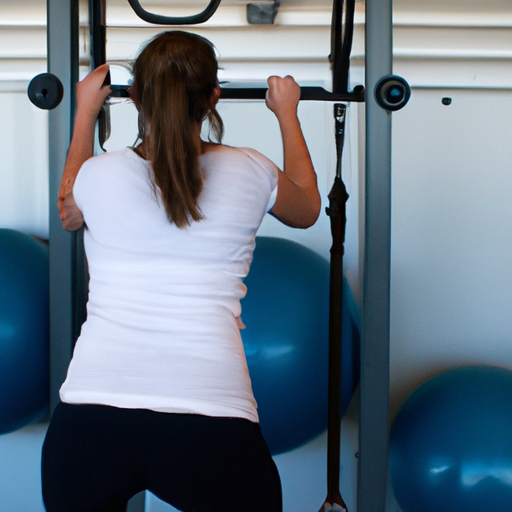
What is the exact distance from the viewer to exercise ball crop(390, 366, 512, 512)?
1541 millimetres

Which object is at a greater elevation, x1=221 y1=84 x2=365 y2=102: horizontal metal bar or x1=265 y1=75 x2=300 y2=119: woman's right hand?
x1=221 y1=84 x2=365 y2=102: horizontal metal bar

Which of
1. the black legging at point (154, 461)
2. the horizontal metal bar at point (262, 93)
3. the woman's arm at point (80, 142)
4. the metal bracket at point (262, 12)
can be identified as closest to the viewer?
the black legging at point (154, 461)

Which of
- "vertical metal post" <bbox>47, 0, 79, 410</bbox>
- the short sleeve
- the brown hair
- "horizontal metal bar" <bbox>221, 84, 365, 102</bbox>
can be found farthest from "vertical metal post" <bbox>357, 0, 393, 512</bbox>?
"vertical metal post" <bbox>47, 0, 79, 410</bbox>

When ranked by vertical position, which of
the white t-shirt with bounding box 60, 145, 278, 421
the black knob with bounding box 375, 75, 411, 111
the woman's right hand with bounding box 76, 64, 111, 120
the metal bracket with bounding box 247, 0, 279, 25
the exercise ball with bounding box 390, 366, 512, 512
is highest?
the metal bracket with bounding box 247, 0, 279, 25

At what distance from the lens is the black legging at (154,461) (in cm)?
83

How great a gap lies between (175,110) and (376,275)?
66cm

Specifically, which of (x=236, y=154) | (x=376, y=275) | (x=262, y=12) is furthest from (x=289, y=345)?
(x=262, y=12)

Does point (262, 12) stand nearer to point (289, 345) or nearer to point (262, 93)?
point (262, 93)

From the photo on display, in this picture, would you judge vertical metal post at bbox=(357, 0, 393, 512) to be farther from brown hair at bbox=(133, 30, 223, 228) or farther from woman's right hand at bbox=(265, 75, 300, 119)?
brown hair at bbox=(133, 30, 223, 228)

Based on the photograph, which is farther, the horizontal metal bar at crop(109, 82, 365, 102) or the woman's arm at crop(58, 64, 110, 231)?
the horizontal metal bar at crop(109, 82, 365, 102)

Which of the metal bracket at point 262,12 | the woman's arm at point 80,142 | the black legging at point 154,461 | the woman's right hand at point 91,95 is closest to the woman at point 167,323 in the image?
the black legging at point 154,461

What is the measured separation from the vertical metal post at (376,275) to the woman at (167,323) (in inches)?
18.0

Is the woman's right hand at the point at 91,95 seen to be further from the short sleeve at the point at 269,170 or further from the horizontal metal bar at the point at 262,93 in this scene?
the short sleeve at the point at 269,170

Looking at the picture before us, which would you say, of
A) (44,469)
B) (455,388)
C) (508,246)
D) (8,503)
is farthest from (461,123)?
(8,503)
